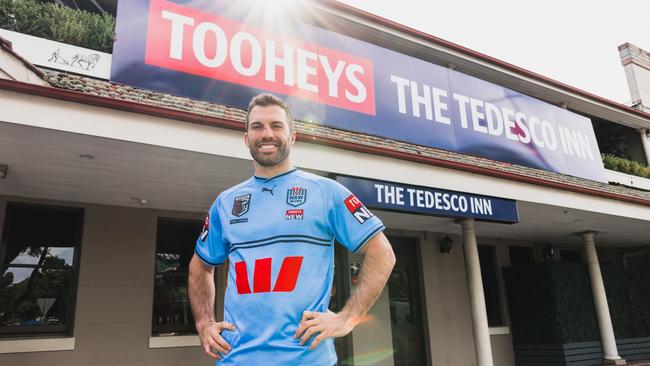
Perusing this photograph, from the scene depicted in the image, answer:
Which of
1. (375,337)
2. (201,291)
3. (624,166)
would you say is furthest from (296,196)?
(624,166)

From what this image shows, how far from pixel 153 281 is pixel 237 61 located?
3366 mm

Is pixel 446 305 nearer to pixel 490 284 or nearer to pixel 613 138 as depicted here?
pixel 490 284

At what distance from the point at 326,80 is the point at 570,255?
973 cm

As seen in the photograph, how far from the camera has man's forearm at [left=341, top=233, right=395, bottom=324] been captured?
5.46 feet

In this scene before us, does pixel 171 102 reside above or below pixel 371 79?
below

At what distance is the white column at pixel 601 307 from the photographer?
9.59 metres

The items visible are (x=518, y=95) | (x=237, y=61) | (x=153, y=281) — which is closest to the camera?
(x=237, y=61)

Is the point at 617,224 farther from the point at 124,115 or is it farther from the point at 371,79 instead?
the point at 124,115

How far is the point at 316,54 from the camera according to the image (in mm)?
6211

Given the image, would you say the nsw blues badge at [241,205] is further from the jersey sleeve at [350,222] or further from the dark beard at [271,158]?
the jersey sleeve at [350,222]

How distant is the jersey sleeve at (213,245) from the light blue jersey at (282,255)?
2.4 inches

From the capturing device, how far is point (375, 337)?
8539 mm

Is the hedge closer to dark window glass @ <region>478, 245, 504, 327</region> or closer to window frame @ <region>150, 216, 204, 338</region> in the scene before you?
dark window glass @ <region>478, 245, 504, 327</region>

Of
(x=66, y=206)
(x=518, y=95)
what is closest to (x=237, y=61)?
(x=66, y=206)
